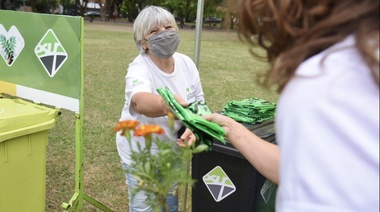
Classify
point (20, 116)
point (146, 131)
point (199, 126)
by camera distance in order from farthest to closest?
point (20, 116), point (199, 126), point (146, 131)

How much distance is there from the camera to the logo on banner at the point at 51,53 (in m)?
2.63

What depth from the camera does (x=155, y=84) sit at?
7.28 feet

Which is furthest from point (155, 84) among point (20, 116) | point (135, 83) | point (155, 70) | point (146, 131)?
point (146, 131)

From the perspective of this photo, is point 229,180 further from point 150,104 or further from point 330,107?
point 330,107

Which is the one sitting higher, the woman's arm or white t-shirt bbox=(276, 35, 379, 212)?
white t-shirt bbox=(276, 35, 379, 212)

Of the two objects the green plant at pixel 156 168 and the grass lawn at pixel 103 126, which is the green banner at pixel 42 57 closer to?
the grass lawn at pixel 103 126

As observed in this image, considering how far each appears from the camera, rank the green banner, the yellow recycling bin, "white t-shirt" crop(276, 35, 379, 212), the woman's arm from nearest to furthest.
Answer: "white t-shirt" crop(276, 35, 379, 212), the woman's arm, the yellow recycling bin, the green banner

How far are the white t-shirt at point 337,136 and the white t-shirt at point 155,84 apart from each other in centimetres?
142

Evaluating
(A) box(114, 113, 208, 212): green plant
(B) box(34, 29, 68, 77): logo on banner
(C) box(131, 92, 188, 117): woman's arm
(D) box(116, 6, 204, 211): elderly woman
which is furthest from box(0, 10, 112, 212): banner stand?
(A) box(114, 113, 208, 212): green plant

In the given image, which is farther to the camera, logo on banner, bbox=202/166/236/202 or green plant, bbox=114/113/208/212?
logo on banner, bbox=202/166/236/202

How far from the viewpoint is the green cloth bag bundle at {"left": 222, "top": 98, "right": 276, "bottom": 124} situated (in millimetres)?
2141

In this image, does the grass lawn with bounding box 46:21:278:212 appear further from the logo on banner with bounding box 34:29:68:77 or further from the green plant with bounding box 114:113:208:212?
the logo on banner with bounding box 34:29:68:77

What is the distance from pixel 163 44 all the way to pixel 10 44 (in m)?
1.32

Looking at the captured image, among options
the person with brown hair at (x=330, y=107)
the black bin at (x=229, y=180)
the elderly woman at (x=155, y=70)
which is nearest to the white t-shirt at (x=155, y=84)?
the elderly woman at (x=155, y=70)
